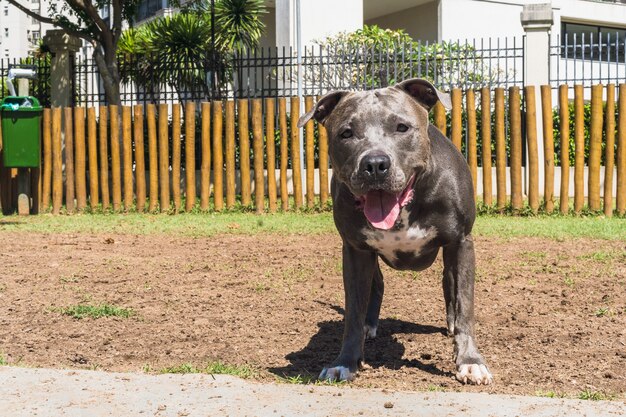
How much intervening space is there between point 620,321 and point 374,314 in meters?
1.51

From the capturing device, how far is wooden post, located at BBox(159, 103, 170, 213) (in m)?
13.2

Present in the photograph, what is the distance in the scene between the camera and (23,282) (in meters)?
7.13

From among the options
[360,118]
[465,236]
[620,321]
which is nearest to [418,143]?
[360,118]

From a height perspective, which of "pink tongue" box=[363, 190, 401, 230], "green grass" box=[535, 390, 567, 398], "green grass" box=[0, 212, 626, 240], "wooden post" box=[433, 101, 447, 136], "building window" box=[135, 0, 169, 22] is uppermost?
"building window" box=[135, 0, 169, 22]

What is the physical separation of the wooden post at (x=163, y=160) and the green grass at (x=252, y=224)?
1.14 ft

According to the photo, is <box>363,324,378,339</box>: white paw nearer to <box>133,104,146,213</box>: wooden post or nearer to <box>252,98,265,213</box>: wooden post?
<box>252,98,265,213</box>: wooden post

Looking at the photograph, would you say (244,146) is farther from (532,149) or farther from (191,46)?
(191,46)

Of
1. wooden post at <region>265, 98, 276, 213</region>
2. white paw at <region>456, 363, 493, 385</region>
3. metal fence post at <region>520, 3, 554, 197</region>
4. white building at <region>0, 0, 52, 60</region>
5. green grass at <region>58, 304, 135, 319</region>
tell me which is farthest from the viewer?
white building at <region>0, 0, 52, 60</region>

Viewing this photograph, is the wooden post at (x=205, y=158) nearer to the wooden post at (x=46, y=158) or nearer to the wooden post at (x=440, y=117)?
the wooden post at (x=46, y=158)

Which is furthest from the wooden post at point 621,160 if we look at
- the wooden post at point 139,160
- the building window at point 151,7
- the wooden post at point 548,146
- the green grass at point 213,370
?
the building window at point 151,7

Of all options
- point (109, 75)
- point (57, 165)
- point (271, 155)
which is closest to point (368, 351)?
point (271, 155)

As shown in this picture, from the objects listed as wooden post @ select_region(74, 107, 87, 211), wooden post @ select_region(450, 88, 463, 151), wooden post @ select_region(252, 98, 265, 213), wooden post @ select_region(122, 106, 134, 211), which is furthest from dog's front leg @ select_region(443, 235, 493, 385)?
wooden post @ select_region(74, 107, 87, 211)

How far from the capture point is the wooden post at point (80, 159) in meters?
13.4

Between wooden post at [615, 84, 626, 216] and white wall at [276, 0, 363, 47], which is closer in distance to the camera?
wooden post at [615, 84, 626, 216]
